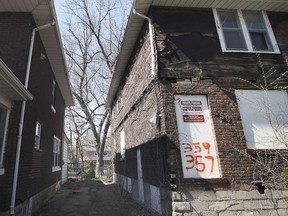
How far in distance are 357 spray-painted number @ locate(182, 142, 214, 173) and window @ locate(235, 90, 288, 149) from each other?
1.22 meters

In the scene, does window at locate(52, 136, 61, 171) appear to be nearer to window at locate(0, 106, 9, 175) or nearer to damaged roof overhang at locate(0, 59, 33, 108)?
window at locate(0, 106, 9, 175)

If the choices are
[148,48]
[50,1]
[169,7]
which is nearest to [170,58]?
[148,48]

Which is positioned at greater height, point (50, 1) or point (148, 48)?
point (50, 1)

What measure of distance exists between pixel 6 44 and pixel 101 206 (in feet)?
22.1

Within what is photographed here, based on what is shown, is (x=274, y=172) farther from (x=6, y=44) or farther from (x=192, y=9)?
(x=6, y=44)

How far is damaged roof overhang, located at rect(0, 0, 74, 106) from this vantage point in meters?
7.39

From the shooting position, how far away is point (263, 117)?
22.6 feet

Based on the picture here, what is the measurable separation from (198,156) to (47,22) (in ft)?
21.7

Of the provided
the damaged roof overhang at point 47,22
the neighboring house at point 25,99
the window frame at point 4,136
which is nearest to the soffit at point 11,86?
the neighboring house at point 25,99

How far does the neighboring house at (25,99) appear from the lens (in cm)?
603

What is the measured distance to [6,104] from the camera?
607 centimetres

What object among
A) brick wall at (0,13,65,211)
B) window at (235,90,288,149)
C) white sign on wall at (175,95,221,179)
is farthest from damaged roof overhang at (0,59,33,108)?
window at (235,90,288,149)

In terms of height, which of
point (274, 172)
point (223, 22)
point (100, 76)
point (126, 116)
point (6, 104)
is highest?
point (100, 76)

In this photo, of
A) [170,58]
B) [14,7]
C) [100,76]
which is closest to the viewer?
[170,58]
